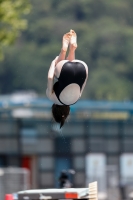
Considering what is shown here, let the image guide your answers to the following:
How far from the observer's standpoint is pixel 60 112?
1150cm

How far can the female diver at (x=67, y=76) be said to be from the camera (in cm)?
1101

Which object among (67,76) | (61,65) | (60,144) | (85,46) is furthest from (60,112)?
(85,46)

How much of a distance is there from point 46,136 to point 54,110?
70.2 ft

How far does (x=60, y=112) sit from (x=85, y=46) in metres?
103

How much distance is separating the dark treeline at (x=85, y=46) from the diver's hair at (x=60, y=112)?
80671 millimetres

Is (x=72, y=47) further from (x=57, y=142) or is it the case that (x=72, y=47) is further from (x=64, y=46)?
(x=57, y=142)

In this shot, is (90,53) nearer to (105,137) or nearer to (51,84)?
(105,137)

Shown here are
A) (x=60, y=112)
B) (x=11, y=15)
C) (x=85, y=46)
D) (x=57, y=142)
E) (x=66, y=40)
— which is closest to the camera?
(x=66, y=40)

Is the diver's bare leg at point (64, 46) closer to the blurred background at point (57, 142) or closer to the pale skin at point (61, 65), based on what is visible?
the pale skin at point (61, 65)

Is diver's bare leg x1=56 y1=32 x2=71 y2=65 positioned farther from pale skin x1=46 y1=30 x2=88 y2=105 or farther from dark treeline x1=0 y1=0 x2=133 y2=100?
dark treeline x1=0 y1=0 x2=133 y2=100

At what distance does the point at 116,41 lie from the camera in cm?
12081

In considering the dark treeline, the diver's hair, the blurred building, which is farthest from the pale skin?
the dark treeline

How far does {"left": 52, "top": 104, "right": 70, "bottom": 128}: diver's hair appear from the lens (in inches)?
452

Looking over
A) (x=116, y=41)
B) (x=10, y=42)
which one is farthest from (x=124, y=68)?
(x=10, y=42)
